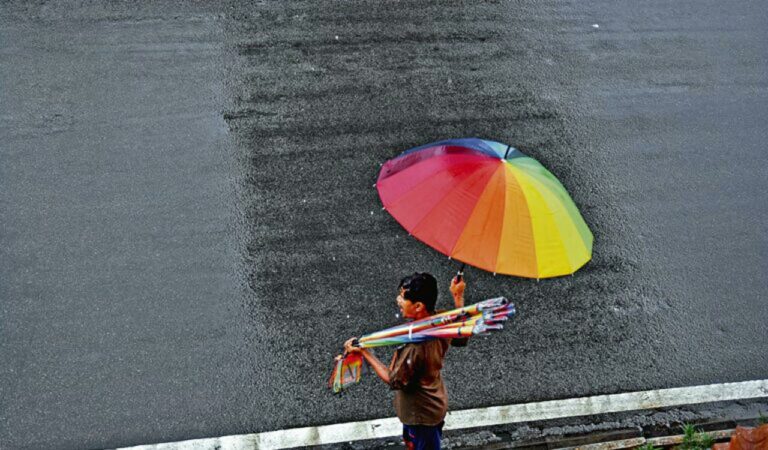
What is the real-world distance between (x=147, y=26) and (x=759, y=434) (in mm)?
7607

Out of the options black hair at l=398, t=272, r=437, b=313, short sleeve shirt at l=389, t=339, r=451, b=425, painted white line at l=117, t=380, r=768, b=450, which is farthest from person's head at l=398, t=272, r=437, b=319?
painted white line at l=117, t=380, r=768, b=450

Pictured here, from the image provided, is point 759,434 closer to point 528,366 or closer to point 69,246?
point 528,366

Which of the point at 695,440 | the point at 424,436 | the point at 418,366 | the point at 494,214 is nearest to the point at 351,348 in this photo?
the point at 418,366

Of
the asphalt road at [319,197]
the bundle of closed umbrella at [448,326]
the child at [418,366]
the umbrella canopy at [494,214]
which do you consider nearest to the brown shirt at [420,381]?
the child at [418,366]

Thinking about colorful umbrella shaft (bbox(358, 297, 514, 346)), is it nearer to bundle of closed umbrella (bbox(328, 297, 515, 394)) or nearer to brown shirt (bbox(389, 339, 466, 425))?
bundle of closed umbrella (bbox(328, 297, 515, 394))

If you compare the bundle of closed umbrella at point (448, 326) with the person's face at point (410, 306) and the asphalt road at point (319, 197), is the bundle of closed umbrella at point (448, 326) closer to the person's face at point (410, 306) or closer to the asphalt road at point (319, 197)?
the person's face at point (410, 306)

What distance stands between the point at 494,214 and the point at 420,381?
1.10 m

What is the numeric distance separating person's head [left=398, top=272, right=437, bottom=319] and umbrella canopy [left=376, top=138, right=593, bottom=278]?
1.28ft

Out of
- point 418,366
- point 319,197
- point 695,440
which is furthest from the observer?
point 319,197

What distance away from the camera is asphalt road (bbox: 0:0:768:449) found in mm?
6605

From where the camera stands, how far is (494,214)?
16.1 feet

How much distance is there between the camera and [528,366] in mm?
6910

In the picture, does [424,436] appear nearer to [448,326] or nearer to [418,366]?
[418,366]

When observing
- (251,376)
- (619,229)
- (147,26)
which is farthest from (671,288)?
(147,26)
